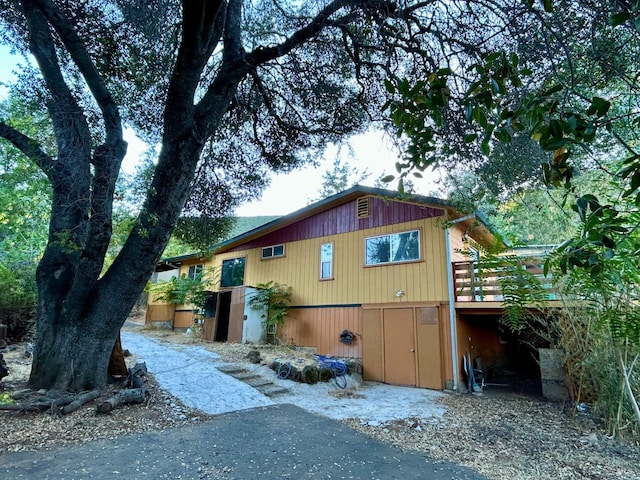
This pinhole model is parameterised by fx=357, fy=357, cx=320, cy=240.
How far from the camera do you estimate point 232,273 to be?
1370 cm

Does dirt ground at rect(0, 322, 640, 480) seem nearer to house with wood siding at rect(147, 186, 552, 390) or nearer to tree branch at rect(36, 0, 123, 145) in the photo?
house with wood siding at rect(147, 186, 552, 390)

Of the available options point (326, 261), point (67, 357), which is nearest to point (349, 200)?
point (326, 261)

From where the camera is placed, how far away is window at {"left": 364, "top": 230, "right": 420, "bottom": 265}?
355 inches

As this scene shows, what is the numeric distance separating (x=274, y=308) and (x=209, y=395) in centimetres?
538

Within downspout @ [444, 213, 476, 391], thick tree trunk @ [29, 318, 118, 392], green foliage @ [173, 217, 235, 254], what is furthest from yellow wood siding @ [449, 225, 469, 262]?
thick tree trunk @ [29, 318, 118, 392]

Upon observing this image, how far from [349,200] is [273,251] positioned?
3.50 metres

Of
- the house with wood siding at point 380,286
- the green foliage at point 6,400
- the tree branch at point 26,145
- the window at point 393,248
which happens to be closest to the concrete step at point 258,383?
→ the house with wood siding at point 380,286

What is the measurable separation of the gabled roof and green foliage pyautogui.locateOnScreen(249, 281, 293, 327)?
214 centimetres

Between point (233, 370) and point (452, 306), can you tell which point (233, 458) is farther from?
point (452, 306)

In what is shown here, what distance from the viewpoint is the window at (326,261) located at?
10.6 m

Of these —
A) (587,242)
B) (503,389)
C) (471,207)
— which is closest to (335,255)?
(471,207)

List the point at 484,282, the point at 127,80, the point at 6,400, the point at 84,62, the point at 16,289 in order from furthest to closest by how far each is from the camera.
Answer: the point at 16,289 < the point at 484,282 < the point at 127,80 < the point at 84,62 < the point at 6,400

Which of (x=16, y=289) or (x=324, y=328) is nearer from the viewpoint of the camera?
(x=16, y=289)

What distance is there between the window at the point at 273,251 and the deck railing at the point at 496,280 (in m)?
5.96
